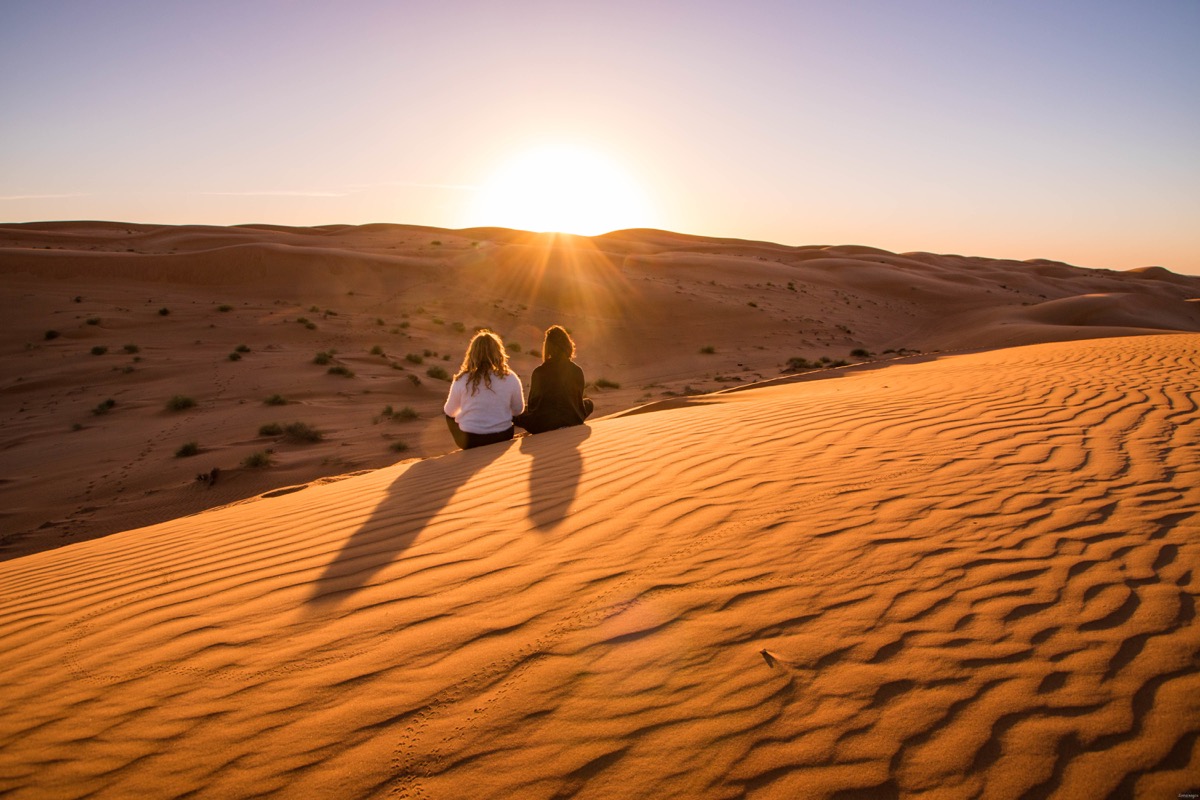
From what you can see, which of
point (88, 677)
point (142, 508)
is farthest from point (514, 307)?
point (88, 677)

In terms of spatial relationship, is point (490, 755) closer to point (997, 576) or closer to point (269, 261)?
point (997, 576)

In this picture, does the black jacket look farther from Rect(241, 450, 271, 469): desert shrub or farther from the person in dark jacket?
Rect(241, 450, 271, 469): desert shrub

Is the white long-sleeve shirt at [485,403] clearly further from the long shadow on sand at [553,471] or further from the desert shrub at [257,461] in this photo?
the desert shrub at [257,461]

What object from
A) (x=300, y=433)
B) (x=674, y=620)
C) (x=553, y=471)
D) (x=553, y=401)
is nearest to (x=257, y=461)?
(x=300, y=433)

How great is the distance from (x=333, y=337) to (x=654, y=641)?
1799 cm

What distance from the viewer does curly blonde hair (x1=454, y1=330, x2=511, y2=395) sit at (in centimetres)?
663

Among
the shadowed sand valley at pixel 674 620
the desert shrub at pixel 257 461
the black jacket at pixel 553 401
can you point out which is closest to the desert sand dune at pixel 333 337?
the desert shrub at pixel 257 461

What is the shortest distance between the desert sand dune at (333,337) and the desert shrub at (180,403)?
0.29ft

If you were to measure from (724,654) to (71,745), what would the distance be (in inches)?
82.1

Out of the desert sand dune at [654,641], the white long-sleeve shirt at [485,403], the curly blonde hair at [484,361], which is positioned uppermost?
the curly blonde hair at [484,361]

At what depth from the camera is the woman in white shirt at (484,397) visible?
6.70 metres

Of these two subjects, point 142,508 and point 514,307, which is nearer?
point 142,508

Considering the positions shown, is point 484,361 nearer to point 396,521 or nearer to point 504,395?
point 504,395

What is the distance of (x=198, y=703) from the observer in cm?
225
